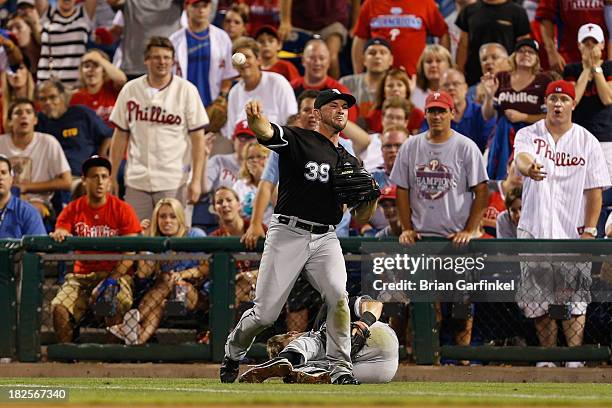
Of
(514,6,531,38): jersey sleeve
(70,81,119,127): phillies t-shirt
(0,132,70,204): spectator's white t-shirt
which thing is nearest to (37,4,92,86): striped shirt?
(70,81,119,127): phillies t-shirt

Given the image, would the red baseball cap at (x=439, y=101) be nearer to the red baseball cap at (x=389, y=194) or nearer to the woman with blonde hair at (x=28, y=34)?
the red baseball cap at (x=389, y=194)

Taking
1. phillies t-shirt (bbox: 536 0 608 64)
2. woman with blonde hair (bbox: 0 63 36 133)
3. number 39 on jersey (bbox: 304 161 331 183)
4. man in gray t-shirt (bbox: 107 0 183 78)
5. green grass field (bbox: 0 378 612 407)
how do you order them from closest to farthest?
green grass field (bbox: 0 378 612 407) < number 39 on jersey (bbox: 304 161 331 183) < phillies t-shirt (bbox: 536 0 608 64) < woman with blonde hair (bbox: 0 63 36 133) < man in gray t-shirt (bbox: 107 0 183 78)

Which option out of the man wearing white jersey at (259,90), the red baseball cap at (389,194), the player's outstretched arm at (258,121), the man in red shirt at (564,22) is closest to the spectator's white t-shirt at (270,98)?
the man wearing white jersey at (259,90)

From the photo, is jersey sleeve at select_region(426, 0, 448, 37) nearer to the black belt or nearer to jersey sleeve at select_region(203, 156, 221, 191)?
jersey sleeve at select_region(203, 156, 221, 191)

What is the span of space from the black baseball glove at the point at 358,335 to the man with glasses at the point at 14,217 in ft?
11.2

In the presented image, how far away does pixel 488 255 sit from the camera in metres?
9.28

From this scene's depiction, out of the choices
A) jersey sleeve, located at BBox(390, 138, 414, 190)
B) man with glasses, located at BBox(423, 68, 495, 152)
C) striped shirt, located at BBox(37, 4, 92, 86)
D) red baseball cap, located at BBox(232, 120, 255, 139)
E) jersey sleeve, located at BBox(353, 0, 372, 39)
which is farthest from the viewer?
striped shirt, located at BBox(37, 4, 92, 86)

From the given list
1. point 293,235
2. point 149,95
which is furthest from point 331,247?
point 149,95

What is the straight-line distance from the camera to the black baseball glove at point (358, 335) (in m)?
8.04

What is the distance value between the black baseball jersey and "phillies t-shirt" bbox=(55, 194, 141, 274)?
2792mm

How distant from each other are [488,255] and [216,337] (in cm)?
221

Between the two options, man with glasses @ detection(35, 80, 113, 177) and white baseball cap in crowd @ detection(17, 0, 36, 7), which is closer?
man with glasses @ detection(35, 80, 113, 177)

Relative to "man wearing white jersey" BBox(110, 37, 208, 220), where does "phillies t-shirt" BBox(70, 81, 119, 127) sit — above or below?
above

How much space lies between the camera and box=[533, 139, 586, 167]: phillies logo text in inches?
378
